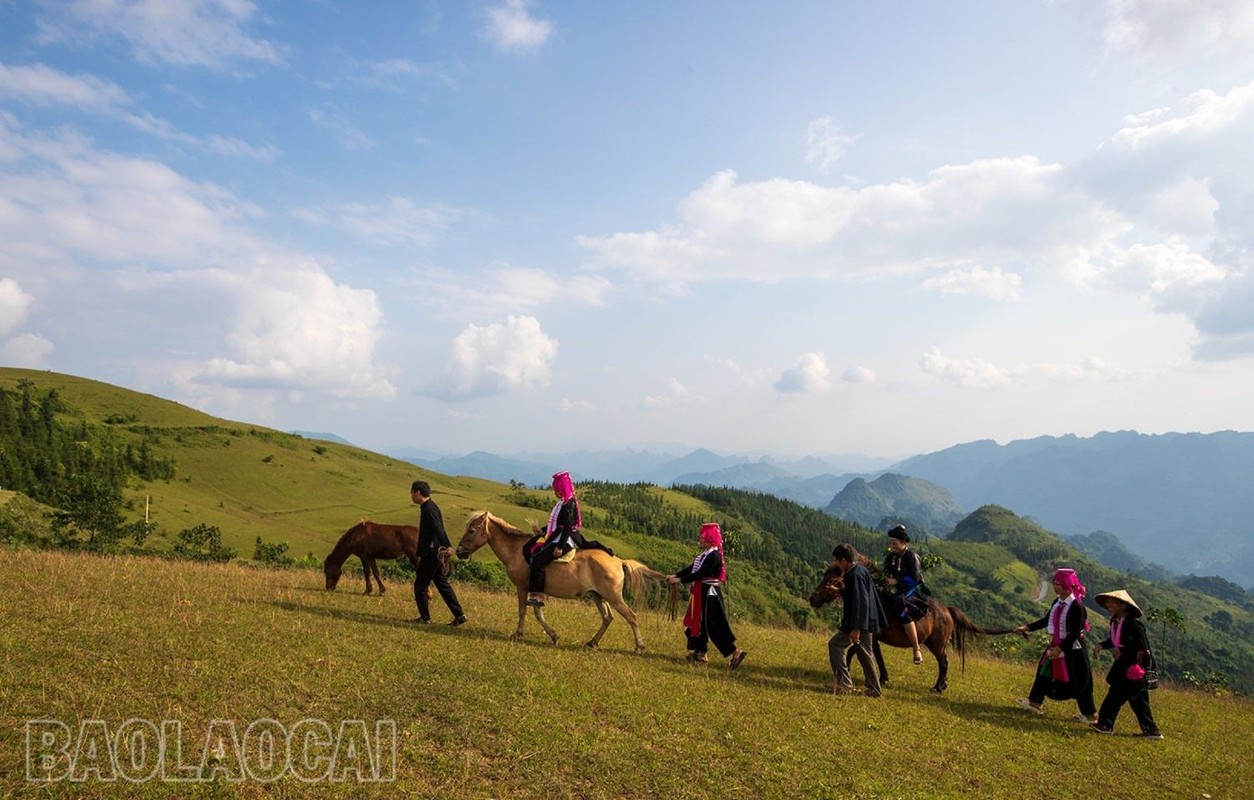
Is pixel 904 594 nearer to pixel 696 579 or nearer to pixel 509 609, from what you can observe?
pixel 696 579

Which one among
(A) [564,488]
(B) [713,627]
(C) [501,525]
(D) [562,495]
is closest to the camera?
(D) [562,495]

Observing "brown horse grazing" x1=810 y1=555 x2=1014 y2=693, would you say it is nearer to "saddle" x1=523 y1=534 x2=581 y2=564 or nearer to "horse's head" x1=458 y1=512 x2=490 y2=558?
"saddle" x1=523 y1=534 x2=581 y2=564

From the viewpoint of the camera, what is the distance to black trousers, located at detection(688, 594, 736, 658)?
39.2ft

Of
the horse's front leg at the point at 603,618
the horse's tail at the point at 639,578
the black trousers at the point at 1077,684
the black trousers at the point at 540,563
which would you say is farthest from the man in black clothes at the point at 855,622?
the black trousers at the point at 540,563

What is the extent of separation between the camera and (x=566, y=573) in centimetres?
1205

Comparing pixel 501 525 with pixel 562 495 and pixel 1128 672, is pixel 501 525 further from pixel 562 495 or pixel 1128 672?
pixel 1128 672

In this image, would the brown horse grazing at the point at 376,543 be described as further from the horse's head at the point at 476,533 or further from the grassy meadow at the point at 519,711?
the horse's head at the point at 476,533

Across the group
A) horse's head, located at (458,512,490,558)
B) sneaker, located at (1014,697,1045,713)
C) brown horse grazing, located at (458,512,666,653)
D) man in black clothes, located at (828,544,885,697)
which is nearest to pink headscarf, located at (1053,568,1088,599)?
sneaker, located at (1014,697,1045,713)

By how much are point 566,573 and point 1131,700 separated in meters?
9.43

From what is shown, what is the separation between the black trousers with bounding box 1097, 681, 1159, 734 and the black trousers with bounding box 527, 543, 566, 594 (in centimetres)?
913

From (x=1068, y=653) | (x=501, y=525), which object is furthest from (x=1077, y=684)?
(x=501, y=525)

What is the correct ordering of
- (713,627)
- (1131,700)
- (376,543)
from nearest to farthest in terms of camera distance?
(1131,700) → (713,627) → (376,543)

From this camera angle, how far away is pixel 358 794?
18.6ft

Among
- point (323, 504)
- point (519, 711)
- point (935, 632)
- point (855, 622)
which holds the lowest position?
point (323, 504)
